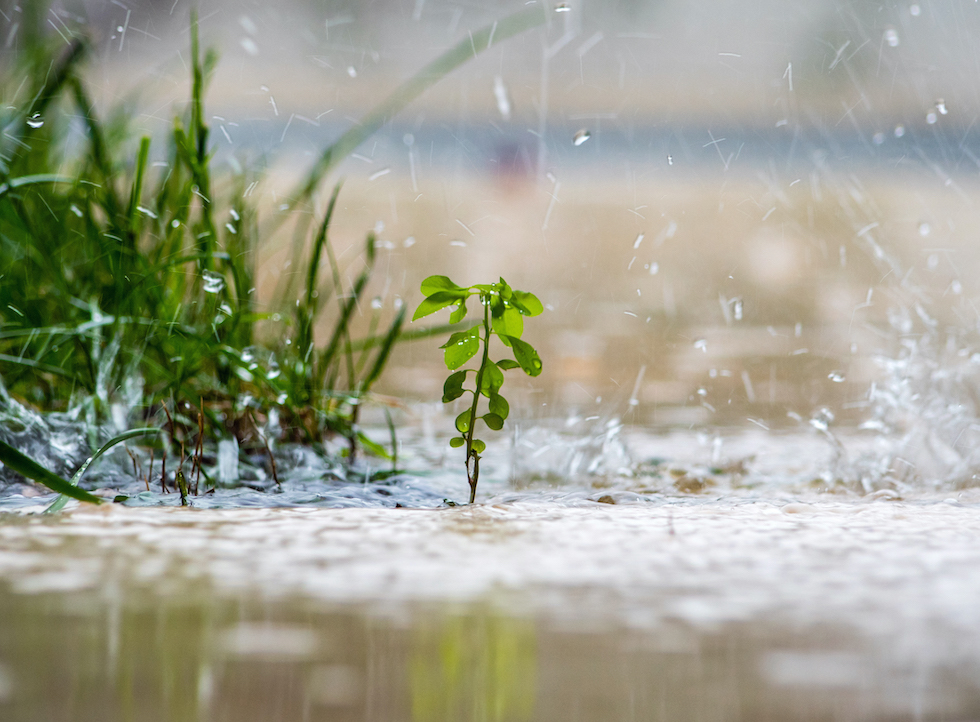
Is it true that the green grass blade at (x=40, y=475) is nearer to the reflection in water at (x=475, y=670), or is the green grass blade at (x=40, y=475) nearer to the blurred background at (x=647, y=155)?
the reflection in water at (x=475, y=670)

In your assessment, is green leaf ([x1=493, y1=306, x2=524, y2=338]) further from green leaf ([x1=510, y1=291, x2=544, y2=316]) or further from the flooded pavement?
the flooded pavement

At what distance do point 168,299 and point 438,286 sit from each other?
483mm

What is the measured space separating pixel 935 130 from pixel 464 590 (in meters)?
1.62

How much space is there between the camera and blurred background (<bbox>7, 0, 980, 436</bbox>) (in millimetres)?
1551

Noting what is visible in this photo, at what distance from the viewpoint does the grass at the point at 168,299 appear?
1.01 meters

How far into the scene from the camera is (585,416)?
1327 mm

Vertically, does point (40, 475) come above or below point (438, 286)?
below

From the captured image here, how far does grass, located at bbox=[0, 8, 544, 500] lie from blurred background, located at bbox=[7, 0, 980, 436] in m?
0.31

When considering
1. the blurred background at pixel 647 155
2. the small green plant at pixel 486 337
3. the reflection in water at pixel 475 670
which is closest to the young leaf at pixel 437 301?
the small green plant at pixel 486 337

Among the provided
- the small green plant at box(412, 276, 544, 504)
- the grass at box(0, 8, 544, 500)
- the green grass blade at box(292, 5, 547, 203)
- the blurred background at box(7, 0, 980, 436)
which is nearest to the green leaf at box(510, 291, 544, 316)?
the small green plant at box(412, 276, 544, 504)

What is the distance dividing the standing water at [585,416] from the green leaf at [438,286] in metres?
0.20

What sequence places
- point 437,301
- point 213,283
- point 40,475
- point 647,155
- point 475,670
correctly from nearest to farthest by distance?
point 475,670 → point 40,475 → point 437,301 → point 213,283 → point 647,155

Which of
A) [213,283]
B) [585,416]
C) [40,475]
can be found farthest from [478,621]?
[585,416]

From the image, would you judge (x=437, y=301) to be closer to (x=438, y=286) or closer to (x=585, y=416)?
(x=438, y=286)
